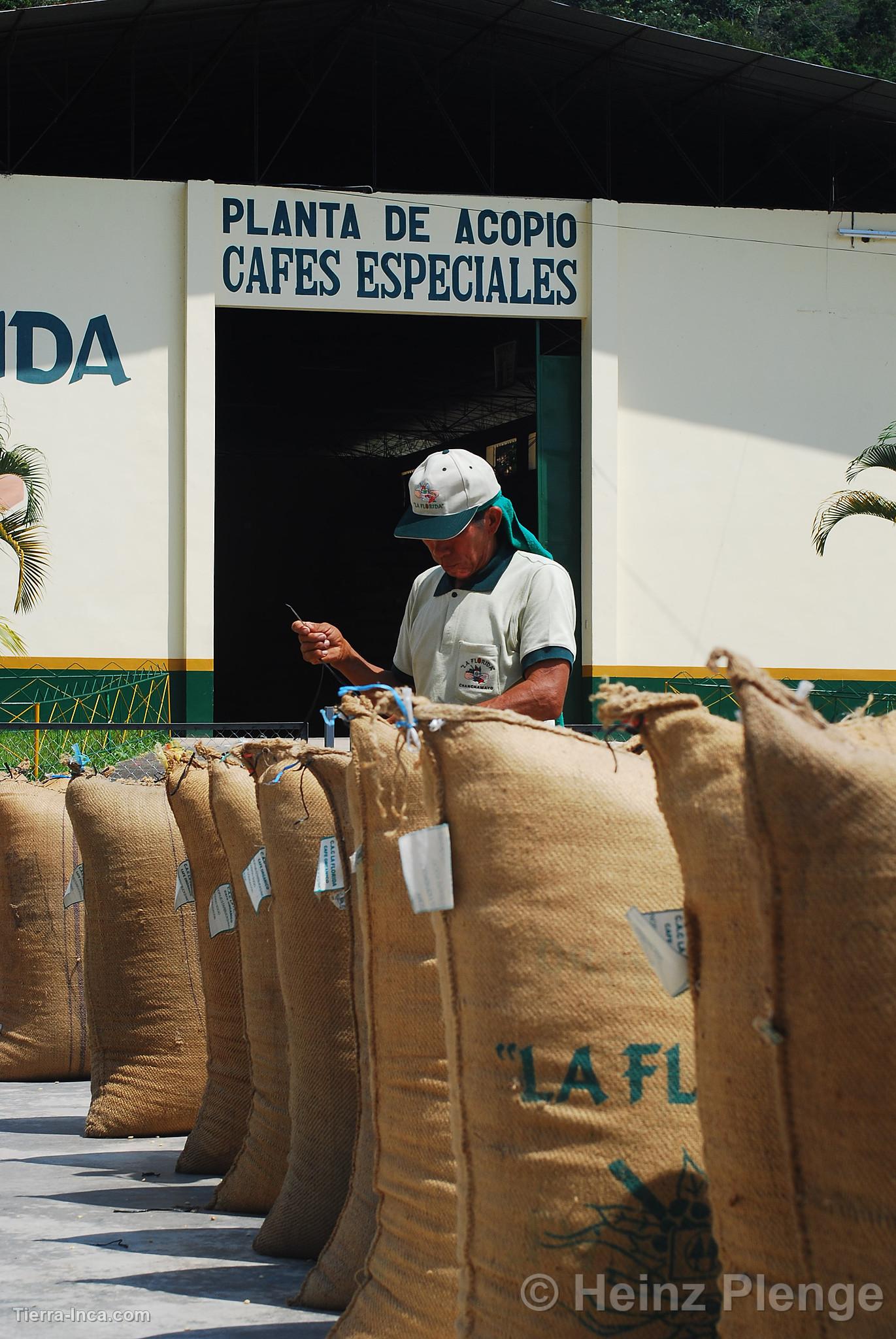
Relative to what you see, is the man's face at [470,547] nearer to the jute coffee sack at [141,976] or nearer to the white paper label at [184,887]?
the white paper label at [184,887]

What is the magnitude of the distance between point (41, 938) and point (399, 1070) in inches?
139

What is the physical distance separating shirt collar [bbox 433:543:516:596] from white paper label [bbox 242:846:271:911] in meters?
0.75

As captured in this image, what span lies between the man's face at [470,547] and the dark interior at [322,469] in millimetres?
15841

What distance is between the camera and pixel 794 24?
29.2m

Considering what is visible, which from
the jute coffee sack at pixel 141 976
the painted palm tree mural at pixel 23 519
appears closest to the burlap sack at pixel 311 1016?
the jute coffee sack at pixel 141 976

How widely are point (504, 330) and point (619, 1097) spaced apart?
15.9m

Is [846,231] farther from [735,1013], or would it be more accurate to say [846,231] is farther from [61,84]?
[735,1013]

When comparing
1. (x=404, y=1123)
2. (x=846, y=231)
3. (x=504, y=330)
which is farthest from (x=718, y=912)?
(x=504, y=330)

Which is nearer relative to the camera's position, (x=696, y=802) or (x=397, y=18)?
(x=696, y=802)

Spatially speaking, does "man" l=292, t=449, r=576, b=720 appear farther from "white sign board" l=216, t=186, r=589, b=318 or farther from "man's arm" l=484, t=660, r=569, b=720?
"white sign board" l=216, t=186, r=589, b=318

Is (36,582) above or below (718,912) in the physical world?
above

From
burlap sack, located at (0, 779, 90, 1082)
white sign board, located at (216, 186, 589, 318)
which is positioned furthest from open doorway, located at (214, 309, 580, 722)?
Answer: burlap sack, located at (0, 779, 90, 1082)

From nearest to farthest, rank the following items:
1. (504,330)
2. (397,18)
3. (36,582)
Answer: (36,582), (397,18), (504,330)

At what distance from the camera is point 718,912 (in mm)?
1646
